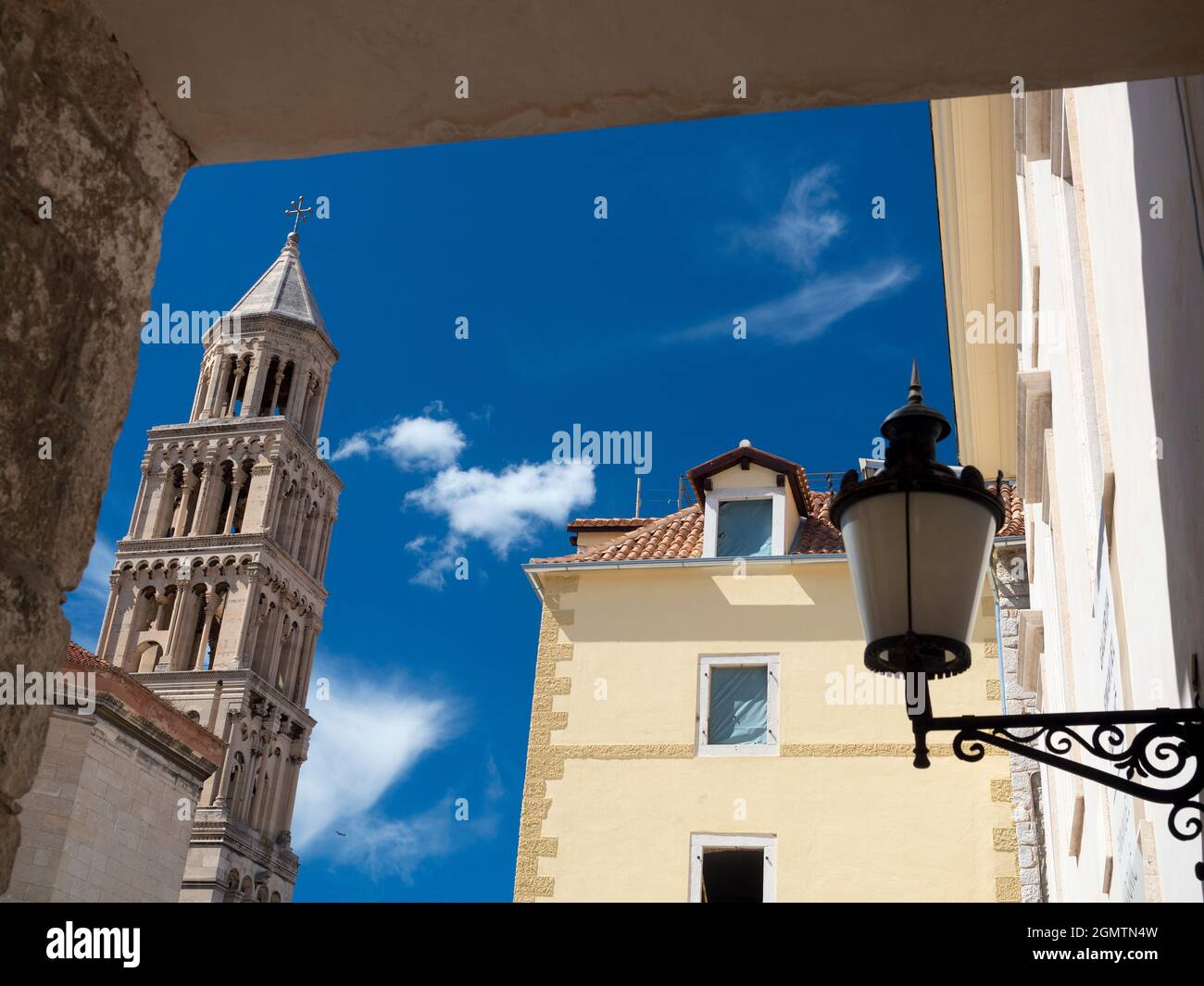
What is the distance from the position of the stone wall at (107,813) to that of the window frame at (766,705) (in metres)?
8.39

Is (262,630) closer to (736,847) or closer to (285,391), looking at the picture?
(285,391)

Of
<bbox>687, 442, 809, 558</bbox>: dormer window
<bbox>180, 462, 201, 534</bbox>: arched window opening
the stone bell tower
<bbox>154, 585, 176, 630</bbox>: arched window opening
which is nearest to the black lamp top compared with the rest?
Result: <bbox>687, 442, 809, 558</bbox>: dormer window

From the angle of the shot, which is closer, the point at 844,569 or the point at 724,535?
the point at 844,569

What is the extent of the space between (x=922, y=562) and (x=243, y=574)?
62.5m

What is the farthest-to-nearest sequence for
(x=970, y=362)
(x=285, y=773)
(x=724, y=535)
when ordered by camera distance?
1. (x=285, y=773)
2. (x=724, y=535)
3. (x=970, y=362)

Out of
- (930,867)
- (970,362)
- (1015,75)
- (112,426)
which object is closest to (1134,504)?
(1015,75)

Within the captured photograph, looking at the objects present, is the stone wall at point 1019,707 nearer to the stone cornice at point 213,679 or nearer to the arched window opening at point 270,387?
the stone cornice at point 213,679

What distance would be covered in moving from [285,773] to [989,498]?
64.3 metres

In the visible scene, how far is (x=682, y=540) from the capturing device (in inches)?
773

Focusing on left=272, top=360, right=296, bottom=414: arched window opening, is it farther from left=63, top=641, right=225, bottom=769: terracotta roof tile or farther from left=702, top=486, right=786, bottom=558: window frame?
left=702, top=486, right=786, bottom=558: window frame

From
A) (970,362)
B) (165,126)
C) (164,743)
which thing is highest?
(970,362)

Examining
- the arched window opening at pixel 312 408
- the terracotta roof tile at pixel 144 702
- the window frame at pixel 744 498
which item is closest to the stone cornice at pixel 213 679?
the arched window opening at pixel 312 408

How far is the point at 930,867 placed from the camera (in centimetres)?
1575

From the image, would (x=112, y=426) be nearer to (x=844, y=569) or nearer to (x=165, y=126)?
(x=165, y=126)
